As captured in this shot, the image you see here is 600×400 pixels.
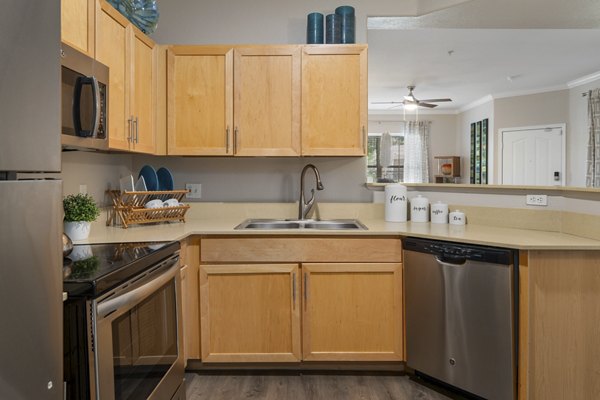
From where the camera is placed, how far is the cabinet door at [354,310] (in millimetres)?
2311

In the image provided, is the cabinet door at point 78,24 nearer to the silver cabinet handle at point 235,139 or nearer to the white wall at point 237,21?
the silver cabinet handle at point 235,139

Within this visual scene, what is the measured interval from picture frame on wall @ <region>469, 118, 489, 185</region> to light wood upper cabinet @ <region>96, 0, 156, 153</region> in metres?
6.38

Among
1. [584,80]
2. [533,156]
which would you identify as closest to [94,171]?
[584,80]

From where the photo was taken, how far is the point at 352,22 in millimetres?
2723

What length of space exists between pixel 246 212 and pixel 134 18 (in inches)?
52.8

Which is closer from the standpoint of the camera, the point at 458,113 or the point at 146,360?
the point at 146,360

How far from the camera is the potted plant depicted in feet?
6.48

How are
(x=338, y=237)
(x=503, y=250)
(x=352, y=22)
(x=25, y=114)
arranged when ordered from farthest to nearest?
(x=352, y=22) → (x=338, y=237) → (x=503, y=250) → (x=25, y=114)

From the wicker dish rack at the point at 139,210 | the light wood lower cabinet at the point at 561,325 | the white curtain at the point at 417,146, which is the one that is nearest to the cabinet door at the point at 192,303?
the wicker dish rack at the point at 139,210

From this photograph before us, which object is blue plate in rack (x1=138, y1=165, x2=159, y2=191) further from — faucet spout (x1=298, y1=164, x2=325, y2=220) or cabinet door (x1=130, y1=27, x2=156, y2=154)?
faucet spout (x1=298, y1=164, x2=325, y2=220)

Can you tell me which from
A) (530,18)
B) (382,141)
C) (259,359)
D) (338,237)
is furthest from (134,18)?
(382,141)

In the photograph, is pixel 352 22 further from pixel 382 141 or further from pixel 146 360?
pixel 382 141

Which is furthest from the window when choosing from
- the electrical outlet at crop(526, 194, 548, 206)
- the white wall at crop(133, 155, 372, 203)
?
the electrical outlet at crop(526, 194, 548, 206)

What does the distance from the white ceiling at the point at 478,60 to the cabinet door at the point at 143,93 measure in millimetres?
2184
